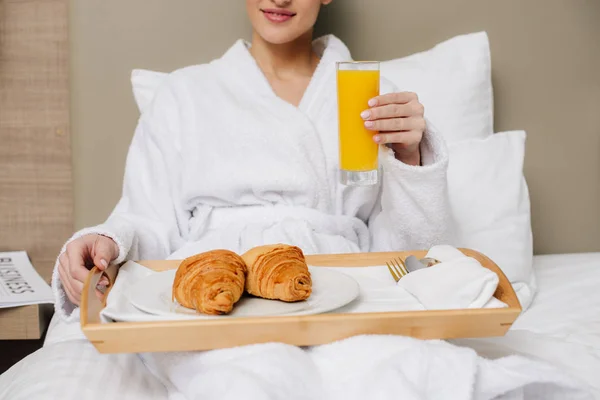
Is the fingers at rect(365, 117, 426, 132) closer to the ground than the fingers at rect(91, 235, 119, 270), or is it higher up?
higher up

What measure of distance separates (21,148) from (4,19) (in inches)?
13.7

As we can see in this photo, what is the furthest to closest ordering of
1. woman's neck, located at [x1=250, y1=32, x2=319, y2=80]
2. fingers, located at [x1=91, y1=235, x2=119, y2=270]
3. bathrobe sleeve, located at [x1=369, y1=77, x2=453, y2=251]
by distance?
woman's neck, located at [x1=250, y1=32, x2=319, y2=80]
bathrobe sleeve, located at [x1=369, y1=77, x2=453, y2=251]
fingers, located at [x1=91, y1=235, x2=119, y2=270]

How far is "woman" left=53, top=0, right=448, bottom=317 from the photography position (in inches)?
61.8

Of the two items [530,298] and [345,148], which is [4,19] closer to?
[345,148]

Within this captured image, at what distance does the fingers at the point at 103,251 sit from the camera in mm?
1204

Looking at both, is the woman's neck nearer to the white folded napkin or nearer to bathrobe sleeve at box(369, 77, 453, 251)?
A: bathrobe sleeve at box(369, 77, 453, 251)

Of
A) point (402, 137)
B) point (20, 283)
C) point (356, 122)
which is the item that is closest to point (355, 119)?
point (356, 122)

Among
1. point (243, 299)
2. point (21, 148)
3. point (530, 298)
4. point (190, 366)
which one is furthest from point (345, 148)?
point (21, 148)

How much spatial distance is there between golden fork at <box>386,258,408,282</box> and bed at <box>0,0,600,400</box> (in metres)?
0.79

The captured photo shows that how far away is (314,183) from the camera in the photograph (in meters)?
1.64

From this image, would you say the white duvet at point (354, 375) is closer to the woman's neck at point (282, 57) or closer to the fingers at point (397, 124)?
the fingers at point (397, 124)

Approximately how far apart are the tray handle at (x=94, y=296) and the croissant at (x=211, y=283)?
0.11m

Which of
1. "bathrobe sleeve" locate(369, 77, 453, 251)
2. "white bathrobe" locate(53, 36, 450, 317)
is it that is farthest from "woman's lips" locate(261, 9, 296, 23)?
"bathrobe sleeve" locate(369, 77, 453, 251)

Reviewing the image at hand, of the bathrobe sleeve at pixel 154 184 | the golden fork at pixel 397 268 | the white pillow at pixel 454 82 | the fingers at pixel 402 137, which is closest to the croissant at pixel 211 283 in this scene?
the golden fork at pixel 397 268
